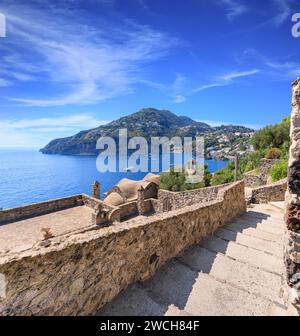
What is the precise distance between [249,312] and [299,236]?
1.51 meters

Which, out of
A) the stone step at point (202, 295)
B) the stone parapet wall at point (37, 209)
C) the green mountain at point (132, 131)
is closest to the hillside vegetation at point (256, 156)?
the stone parapet wall at point (37, 209)

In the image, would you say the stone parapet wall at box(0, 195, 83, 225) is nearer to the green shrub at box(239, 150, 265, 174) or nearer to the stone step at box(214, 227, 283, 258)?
the stone step at box(214, 227, 283, 258)

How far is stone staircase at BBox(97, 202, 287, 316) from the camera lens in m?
3.05

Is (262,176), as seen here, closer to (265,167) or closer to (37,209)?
(265,167)

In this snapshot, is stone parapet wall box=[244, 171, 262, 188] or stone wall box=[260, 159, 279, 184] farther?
stone parapet wall box=[244, 171, 262, 188]

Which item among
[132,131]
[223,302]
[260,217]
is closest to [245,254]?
[223,302]

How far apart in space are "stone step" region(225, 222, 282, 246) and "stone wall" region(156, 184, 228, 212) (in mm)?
8176

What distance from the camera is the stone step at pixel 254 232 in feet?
19.8

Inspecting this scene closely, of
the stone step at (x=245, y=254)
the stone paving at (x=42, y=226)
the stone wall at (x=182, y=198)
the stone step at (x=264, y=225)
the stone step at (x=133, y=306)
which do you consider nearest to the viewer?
the stone step at (x=133, y=306)

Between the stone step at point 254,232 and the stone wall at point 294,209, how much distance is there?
3.92 meters

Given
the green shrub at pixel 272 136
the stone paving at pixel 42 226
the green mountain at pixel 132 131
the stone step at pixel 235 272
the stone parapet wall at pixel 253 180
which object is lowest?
the stone paving at pixel 42 226

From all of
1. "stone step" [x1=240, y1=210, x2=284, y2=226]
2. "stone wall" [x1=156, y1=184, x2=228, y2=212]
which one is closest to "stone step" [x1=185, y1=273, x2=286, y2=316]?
"stone step" [x1=240, y1=210, x2=284, y2=226]

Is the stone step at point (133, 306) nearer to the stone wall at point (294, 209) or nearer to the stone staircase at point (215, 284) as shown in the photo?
the stone staircase at point (215, 284)

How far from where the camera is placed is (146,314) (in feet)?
9.40
